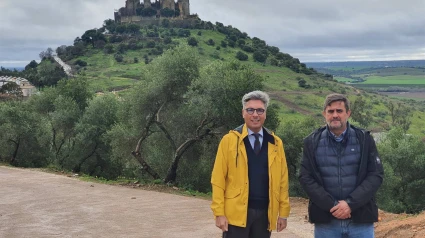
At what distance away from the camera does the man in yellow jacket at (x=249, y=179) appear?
4910 millimetres

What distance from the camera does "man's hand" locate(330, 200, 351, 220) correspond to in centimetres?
468

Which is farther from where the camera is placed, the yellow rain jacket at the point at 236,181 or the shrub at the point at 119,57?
the shrub at the point at 119,57

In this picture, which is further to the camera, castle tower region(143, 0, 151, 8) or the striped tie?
castle tower region(143, 0, 151, 8)

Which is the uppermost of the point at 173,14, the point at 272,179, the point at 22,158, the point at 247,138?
the point at 173,14

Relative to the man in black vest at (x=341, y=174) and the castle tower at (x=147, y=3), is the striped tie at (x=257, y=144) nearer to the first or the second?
the man in black vest at (x=341, y=174)

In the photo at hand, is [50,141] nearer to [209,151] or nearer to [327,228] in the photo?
[209,151]

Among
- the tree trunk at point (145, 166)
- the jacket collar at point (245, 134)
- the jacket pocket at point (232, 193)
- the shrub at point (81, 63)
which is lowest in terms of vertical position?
the tree trunk at point (145, 166)

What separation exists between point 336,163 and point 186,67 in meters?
13.4

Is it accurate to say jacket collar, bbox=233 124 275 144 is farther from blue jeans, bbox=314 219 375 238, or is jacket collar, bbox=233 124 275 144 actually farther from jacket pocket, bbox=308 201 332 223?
blue jeans, bbox=314 219 375 238

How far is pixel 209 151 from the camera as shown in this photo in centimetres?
1850

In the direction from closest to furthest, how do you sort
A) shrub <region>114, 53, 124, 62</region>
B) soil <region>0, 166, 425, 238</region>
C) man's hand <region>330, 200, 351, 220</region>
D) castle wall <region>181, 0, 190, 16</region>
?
man's hand <region>330, 200, 351, 220</region>, soil <region>0, 166, 425, 238</region>, shrub <region>114, 53, 124, 62</region>, castle wall <region>181, 0, 190, 16</region>

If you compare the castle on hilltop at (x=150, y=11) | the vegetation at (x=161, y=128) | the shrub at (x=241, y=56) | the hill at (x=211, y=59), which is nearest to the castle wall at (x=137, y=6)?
the castle on hilltop at (x=150, y=11)

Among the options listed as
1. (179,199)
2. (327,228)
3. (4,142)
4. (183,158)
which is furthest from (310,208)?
(4,142)

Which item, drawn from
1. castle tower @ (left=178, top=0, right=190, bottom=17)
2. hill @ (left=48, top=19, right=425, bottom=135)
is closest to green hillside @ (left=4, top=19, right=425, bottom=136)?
hill @ (left=48, top=19, right=425, bottom=135)
